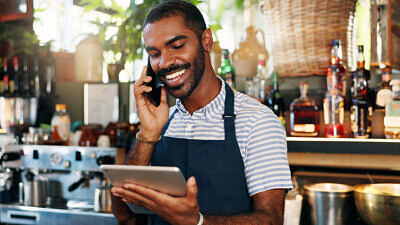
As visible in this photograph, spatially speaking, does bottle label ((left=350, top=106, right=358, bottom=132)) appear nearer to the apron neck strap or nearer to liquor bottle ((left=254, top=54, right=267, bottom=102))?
liquor bottle ((left=254, top=54, right=267, bottom=102))

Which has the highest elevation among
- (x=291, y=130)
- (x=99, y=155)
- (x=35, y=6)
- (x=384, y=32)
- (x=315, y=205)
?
(x=35, y=6)

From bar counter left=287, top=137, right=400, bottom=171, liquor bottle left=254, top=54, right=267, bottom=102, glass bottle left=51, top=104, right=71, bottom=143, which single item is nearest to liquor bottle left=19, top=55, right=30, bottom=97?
glass bottle left=51, top=104, right=71, bottom=143

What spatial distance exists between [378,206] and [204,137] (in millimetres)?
758

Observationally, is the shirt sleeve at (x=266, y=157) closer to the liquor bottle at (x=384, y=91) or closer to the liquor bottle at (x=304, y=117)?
the liquor bottle at (x=304, y=117)

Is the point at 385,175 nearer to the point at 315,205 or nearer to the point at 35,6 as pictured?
the point at 315,205

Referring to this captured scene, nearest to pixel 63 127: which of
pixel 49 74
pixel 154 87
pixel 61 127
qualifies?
pixel 61 127

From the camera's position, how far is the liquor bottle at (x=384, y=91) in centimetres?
171

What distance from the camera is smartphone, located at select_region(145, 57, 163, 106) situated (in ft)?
4.55

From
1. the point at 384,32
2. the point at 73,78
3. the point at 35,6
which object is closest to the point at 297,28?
the point at 384,32

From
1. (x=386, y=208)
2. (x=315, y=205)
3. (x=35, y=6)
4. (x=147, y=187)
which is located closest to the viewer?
(x=147, y=187)

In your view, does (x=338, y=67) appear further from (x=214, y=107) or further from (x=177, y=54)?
(x=177, y=54)

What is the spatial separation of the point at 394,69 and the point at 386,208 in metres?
0.73

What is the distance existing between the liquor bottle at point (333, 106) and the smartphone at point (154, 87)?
82cm

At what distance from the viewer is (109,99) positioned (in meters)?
2.65
